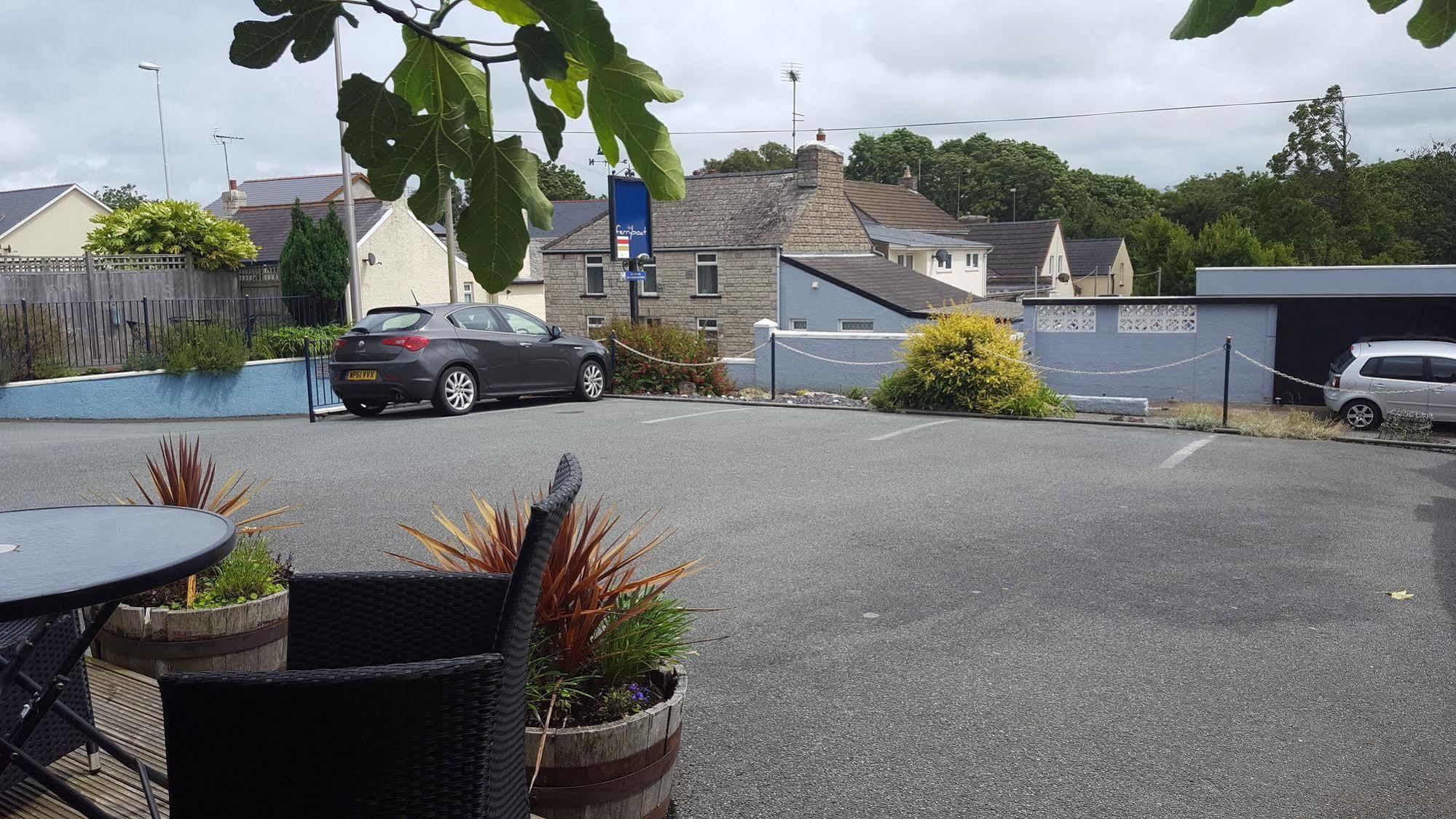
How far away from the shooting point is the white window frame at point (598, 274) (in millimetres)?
37000

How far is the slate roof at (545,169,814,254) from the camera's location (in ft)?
115

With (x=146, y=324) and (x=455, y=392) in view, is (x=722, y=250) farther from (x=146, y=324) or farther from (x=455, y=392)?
(x=455, y=392)

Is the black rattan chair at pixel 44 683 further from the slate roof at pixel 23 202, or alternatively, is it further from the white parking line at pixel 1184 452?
the slate roof at pixel 23 202

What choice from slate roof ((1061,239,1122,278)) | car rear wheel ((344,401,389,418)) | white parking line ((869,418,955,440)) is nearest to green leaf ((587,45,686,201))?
white parking line ((869,418,955,440))

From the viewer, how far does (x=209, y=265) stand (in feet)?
77.9

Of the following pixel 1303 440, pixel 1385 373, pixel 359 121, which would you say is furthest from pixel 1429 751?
pixel 1385 373

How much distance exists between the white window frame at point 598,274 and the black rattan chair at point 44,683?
33882 mm

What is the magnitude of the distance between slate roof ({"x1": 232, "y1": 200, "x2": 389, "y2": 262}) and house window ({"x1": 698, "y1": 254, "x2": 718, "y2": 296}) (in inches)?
379

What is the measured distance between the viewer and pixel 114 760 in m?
3.62

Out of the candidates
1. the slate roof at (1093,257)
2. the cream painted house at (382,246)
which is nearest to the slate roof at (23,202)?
the cream painted house at (382,246)

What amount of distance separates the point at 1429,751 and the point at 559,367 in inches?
531

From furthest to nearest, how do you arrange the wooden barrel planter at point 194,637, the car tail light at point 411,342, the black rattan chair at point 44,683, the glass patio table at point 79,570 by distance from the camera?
1. the car tail light at point 411,342
2. the wooden barrel planter at point 194,637
3. the black rattan chair at point 44,683
4. the glass patio table at point 79,570

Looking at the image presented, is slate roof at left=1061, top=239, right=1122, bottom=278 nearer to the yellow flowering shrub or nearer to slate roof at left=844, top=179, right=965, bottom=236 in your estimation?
slate roof at left=844, top=179, right=965, bottom=236

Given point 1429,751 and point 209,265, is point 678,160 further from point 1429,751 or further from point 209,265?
point 209,265
